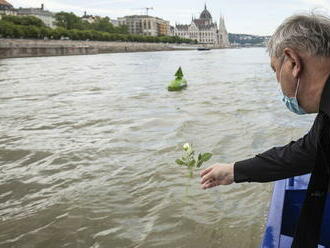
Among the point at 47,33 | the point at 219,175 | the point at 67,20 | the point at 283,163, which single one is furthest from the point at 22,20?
the point at 283,163

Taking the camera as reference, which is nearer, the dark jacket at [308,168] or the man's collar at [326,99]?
the man's collar at [326,99]

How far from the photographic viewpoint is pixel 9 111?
40.4 feet

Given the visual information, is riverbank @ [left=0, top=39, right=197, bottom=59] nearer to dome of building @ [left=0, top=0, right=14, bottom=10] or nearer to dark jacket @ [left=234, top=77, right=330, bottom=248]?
dome of building @ [left=0, top=0, right=14, bottom=10]

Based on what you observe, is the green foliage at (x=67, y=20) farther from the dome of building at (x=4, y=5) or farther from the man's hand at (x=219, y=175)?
the man's hand at (x=219, y=175)

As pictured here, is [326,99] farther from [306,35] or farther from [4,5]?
[4,5]

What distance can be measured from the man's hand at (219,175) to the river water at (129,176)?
0.74 meters

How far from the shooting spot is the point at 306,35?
1739mm

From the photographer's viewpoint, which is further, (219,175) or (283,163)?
(219,175)

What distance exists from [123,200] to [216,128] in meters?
4.48

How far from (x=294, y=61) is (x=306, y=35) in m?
0.12

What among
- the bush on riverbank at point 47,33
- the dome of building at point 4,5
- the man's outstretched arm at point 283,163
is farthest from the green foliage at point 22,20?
the man's outstretched arm at point 283,163

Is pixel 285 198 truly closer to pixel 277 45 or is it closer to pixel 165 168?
pixel 277 45

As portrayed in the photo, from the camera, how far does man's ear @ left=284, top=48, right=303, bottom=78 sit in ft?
5.80

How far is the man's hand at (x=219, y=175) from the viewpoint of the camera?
7.80 feet
